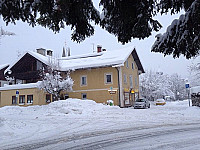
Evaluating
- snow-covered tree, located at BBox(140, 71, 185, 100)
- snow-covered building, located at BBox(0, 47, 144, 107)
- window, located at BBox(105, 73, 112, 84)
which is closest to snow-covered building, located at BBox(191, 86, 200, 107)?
snow-covered building, located at BBox(0, 47, 144, 107)

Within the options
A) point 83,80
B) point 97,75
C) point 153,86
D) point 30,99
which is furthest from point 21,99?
point 153,86

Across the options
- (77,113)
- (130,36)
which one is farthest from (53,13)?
(77,113)

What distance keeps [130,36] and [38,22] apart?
193 cm

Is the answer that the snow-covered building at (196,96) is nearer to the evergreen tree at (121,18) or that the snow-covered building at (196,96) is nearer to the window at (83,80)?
the window at (83,80)

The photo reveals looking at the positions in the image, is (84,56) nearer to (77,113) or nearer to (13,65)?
(13,65)

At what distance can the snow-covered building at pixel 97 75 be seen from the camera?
3138 centimetres

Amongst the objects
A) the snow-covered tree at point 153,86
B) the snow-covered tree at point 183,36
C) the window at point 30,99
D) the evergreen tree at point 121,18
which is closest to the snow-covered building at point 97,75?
the window at point 30,99

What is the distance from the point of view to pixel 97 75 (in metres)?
33.0

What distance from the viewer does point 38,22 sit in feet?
14.4

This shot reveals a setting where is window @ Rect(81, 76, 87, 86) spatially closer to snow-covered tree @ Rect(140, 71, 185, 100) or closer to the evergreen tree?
the evergreen tree

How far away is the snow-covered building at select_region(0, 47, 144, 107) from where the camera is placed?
Result: 103ft

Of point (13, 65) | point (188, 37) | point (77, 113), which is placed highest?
point (13, 65)

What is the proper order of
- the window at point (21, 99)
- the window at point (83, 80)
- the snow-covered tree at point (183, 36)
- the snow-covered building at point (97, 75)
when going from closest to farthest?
the snow-covered tree at point (183, 36) → the snow-covered building at point (97, 75) → the window at point (21, 99) → the window at point (83, 80)

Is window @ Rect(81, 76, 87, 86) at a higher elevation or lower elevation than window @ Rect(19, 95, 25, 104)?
higher
